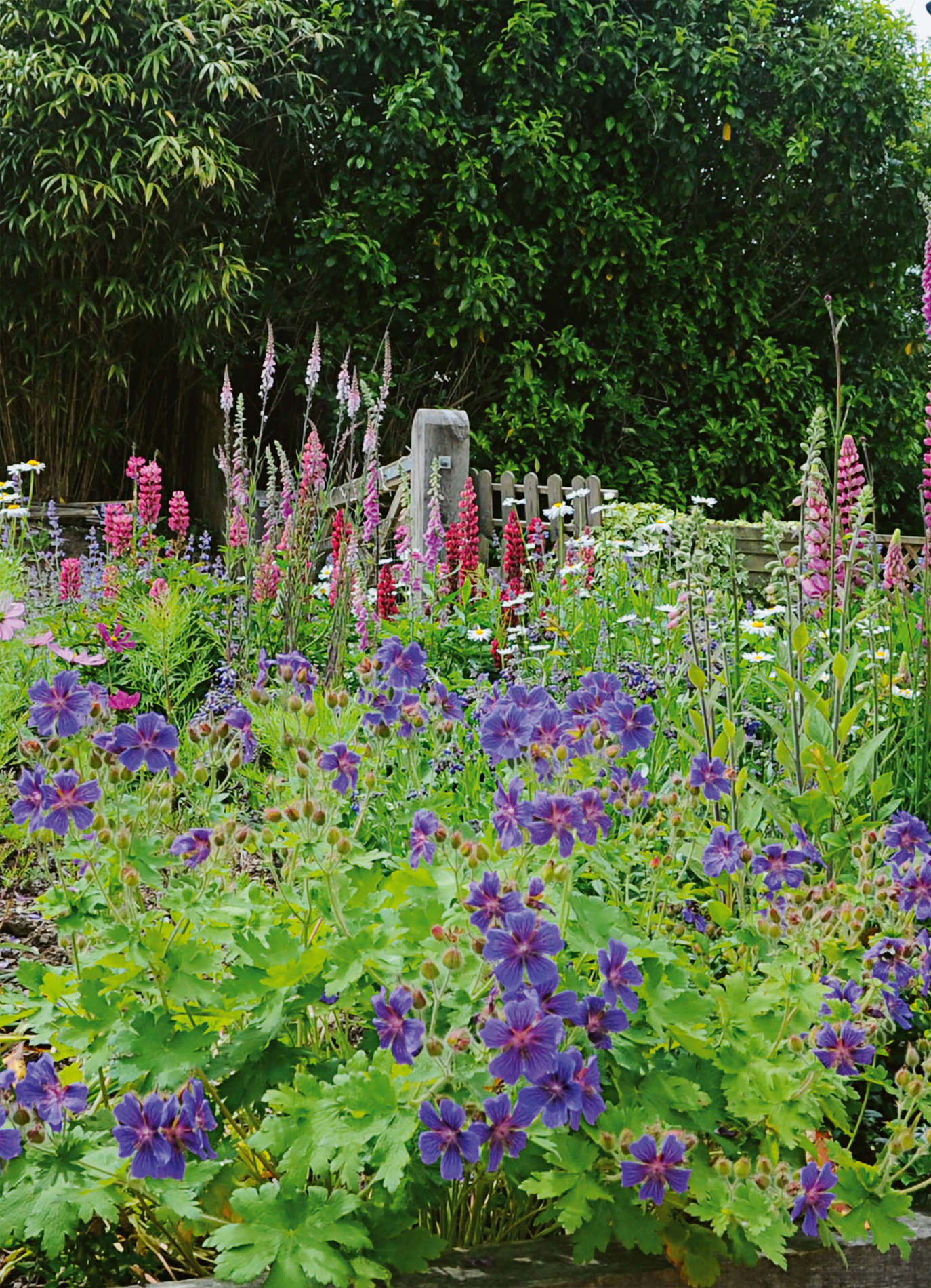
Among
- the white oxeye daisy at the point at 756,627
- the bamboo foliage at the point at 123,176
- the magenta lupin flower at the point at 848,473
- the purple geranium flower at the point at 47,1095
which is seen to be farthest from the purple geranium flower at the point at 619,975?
the bamboo foliage at the point at 123,176

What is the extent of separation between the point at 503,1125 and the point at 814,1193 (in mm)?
340

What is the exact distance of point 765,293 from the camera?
8961 millimetres

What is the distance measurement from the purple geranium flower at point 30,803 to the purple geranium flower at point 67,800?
12 mm

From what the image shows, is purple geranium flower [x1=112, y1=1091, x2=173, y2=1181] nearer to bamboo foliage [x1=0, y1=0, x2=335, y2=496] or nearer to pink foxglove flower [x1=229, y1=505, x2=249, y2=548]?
pink foxglove flower [x1=229, y1=505, x2=249, y2=548]

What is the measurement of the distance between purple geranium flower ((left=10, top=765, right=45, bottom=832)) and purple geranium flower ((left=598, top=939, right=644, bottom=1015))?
0.59 meters

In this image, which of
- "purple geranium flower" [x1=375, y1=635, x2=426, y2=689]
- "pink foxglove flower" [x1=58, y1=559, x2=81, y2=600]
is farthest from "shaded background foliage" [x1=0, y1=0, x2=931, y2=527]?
"purple geranium flower" [x1=375, y1=635, x2=426, y2=689]

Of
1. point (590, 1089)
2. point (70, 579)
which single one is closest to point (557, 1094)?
point (590, 1089)

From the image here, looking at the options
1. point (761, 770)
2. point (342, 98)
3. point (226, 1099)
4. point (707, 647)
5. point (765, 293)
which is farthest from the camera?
point (765, 293)

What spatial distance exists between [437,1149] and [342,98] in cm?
803

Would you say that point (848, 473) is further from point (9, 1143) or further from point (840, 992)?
point (9, 1143)

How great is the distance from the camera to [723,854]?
1.35 metres

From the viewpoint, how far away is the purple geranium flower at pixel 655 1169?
3.28 feet

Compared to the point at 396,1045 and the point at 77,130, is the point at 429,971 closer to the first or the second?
the point at 396,1045

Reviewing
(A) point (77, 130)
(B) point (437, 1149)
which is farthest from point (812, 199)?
(B) point (437, 1149)
